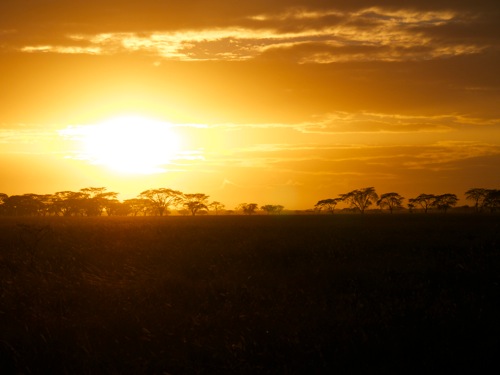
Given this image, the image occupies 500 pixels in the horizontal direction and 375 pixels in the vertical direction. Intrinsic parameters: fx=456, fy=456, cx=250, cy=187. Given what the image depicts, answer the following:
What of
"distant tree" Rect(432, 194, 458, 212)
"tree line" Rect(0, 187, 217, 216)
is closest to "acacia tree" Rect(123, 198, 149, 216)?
"tree line" Rect(0, 187, 217, 216)

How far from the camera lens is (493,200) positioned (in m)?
125

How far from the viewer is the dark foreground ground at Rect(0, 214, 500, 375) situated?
6504 millimetres

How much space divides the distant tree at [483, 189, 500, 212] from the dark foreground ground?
125 meters

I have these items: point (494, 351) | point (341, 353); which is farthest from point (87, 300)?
point (494, 351)

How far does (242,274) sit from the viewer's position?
11.4 m

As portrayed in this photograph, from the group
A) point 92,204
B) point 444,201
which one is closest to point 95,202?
point 92,204

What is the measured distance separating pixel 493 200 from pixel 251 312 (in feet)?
441

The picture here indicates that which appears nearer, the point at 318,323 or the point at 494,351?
the point at 494,351

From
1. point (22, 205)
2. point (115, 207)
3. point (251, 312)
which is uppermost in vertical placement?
point (22, 205)

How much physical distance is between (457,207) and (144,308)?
16101cm

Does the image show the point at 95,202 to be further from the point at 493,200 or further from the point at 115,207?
the point at 493,200

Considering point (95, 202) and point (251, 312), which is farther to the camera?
point (95, 202)

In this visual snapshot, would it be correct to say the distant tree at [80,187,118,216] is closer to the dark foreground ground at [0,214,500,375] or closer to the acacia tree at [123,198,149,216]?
the acacia tree at [123,198,149,216]

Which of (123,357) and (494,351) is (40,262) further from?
(494,351)
